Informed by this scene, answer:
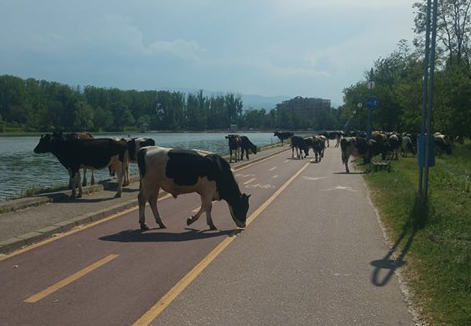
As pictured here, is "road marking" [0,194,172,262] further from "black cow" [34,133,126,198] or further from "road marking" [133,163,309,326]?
"road marking" [133,163,309,326]

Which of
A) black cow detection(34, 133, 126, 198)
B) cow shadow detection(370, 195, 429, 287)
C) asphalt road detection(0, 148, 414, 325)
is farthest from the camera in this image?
black cow detection(34, 133, 126, 198)

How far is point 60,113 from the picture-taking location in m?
111

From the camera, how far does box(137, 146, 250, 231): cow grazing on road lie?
1091 cm

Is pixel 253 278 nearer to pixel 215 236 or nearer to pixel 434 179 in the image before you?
pixel 215 236

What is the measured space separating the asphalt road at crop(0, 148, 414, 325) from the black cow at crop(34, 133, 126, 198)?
14.0 feet

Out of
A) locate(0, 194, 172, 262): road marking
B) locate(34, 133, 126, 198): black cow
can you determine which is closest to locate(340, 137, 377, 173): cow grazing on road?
locate(34, 133, 126, 198): black cow

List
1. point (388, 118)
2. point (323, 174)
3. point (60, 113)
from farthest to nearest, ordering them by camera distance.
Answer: point (60, 113), point (388, 118), point (323, 174)

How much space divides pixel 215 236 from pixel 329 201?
21.1 ft

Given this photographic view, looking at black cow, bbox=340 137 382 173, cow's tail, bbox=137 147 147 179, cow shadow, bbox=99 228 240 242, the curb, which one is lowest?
cow shadow, bbox=99 228 240 242

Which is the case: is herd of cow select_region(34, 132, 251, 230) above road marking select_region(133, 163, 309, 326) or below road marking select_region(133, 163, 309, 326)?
above

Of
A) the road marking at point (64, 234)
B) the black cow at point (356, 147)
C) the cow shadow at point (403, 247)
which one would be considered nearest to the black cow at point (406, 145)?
the black cow at point (356, 147)

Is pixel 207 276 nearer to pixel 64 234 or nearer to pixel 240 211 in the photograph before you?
→ pixel 240 211

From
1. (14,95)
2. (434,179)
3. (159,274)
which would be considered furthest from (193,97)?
(159,274)

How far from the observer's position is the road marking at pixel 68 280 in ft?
21.0
